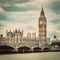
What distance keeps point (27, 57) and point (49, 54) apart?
30 centimetres

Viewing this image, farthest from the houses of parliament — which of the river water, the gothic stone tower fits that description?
the river water

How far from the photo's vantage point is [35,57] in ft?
9.25

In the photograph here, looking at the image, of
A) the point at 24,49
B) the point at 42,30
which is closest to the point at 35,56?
the point at 24,49

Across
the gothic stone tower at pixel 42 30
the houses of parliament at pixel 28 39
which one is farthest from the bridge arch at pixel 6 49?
the gothic stone tower at pixel 42 30

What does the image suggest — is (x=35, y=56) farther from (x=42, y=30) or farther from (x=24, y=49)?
(x=42, y=30)

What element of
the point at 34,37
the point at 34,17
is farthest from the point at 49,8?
the point at 34,37

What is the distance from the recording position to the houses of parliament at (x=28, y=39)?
2.79 m

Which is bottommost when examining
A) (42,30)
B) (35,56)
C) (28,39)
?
(35,56)

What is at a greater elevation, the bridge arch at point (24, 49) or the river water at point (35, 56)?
the bridge arch at point (24, 49)

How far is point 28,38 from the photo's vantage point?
110 inches

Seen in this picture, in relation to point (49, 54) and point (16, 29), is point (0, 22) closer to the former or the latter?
point (16, 29)

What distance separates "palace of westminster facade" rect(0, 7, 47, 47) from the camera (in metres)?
2.79

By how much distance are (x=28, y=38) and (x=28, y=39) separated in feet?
0.04

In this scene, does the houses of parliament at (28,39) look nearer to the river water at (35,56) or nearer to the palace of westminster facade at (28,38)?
the palace of westminster facade at (28,38)
